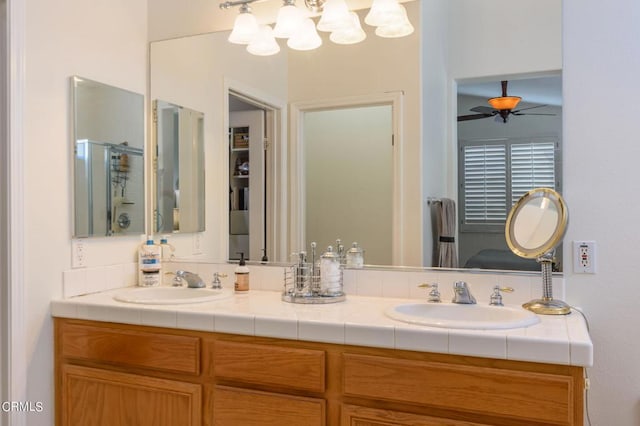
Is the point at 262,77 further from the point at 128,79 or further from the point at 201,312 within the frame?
the point at 201,312

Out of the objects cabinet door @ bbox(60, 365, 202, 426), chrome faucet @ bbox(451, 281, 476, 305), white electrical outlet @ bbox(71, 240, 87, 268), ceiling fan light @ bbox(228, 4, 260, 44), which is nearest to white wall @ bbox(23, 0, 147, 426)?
white electrical outlet @ bbox(71, 240, 87, 268)

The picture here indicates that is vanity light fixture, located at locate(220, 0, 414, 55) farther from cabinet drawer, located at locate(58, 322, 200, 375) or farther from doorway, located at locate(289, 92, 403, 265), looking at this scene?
cabinet drawer, located at locate(58, 322, 200, 375)

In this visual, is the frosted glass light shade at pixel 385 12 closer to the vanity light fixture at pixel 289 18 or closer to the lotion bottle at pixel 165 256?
the vanity light fixture at pixel 289 18

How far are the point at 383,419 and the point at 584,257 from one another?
0.91 meters

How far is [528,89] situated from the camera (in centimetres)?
184

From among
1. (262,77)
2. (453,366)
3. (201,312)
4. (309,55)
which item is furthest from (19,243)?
(453,366)

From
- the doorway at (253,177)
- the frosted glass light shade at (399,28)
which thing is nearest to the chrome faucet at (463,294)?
the doorway at (253,177)

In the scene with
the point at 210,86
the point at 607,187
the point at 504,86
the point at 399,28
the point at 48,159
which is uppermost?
the point at 399,28

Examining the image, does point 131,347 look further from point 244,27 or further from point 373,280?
point 244,27

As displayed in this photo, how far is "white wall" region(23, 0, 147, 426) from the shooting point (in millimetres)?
1874

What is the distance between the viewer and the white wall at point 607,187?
169cm

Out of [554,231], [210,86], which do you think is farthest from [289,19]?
[554,231]

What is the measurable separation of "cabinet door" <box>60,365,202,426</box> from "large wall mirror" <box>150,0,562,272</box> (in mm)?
711

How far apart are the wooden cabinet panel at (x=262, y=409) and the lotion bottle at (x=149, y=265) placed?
80cm
